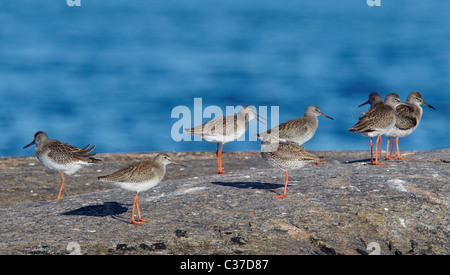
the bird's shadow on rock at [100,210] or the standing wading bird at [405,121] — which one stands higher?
the standing wading bird at [405,121]

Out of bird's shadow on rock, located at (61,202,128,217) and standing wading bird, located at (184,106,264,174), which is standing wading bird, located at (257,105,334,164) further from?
bird's shadow on rock, located at (61,202,128,217)

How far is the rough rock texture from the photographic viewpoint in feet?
24.1

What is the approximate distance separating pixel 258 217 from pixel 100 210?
283 cm

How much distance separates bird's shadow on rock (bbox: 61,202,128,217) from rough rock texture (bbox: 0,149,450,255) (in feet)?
0.06

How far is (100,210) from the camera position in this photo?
365 inches

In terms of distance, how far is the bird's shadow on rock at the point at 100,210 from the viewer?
907cm

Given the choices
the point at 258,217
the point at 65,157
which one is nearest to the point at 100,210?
the point at 65,157

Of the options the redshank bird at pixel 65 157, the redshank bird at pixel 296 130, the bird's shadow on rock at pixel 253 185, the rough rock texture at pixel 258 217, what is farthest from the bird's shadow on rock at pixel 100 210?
the redshank bird at pixel 296 130

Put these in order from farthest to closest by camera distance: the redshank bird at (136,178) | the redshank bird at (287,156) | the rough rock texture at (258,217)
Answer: the redshank bird at (287,156)
the redshank bird at (136,178)
the rough rock texture at (258,217)

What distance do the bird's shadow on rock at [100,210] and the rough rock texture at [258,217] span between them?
0.02 m

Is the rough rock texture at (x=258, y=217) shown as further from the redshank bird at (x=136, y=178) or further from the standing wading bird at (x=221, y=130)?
the standing wading bird at (x=221, y=130)

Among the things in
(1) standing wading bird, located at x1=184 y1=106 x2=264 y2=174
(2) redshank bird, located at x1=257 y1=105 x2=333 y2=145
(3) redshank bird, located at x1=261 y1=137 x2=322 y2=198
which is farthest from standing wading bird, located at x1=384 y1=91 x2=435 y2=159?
(3) redshank bird, located at x1=261 y1=137 x2=322 y2=198
